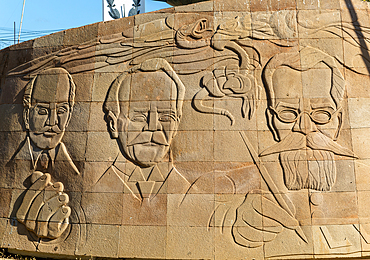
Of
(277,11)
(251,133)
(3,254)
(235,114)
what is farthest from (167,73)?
(3,254)

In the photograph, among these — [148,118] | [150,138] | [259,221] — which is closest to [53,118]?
[148,118]

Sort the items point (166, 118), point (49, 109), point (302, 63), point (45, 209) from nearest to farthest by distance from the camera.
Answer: point (45, 209) < point (166, 118) < point (302, 63) < point (49, 109)

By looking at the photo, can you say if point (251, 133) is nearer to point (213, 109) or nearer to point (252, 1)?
point (213, 109)

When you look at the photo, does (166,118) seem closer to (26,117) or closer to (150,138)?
(150,138)

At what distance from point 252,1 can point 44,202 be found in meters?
7.94

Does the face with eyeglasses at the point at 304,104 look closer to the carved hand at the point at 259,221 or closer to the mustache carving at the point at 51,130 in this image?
the carved hand at the point at 259,221

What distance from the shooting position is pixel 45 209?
7578mm

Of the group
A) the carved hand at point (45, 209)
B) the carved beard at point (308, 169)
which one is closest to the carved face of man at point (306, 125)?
the carved beard at point (308, 169)

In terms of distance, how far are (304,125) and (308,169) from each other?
1.14 metres

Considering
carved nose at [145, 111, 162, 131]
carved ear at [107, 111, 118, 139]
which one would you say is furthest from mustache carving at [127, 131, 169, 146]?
carved ear at [107, 111, 118, 139]

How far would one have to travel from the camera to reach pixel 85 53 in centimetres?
826

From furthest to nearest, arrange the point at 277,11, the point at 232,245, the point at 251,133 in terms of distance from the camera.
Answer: the point at 277,11
the point at 251,133
the point at 232,245

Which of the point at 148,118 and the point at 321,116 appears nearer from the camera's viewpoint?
the point at 321,116

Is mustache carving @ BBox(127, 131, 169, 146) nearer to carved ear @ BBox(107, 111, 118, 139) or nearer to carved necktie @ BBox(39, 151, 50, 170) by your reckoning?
carved ear @ BBox(107, 111, 118, 139)
